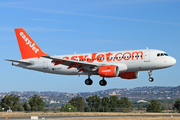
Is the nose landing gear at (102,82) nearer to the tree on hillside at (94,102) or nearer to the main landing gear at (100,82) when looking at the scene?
the main landing gear at (100,82)

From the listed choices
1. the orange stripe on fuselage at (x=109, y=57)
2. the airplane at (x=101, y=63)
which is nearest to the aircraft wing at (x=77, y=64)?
the airplane at (x=101, y=63)

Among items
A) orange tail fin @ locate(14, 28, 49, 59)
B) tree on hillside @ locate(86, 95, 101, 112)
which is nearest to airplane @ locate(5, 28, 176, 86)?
orange tail fin @ locate(14, 28, 49, 59)

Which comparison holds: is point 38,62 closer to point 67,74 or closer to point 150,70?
point 67,74

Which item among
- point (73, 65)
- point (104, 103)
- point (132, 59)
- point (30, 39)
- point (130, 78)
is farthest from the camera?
point (104, 103)

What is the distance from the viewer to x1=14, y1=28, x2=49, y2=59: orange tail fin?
54697 millimetres

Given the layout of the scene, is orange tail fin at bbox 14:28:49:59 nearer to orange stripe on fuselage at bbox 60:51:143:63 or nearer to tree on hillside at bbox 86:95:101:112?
orange stripe on fuselage at bbox 60:51:143:63

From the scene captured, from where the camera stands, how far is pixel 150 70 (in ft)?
149

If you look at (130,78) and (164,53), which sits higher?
(164,53)

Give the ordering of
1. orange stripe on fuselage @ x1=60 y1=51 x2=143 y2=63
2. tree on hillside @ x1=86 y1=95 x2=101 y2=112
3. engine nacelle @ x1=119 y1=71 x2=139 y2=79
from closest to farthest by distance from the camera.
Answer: orange stripe on fuselage @ x1=60 y1=51 x2=143 y2=63, engine nacelle @ x1=119 y1=71 x2=139 y2=79, tree on hillside @ x1=86 y1=95 x2=101 y2=112

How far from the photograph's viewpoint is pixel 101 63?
46.7 m

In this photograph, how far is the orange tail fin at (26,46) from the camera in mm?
54697

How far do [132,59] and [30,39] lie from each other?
2255 centimetres

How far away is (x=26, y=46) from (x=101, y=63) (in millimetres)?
17333

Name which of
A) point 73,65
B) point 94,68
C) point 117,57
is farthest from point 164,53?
point 73,65
